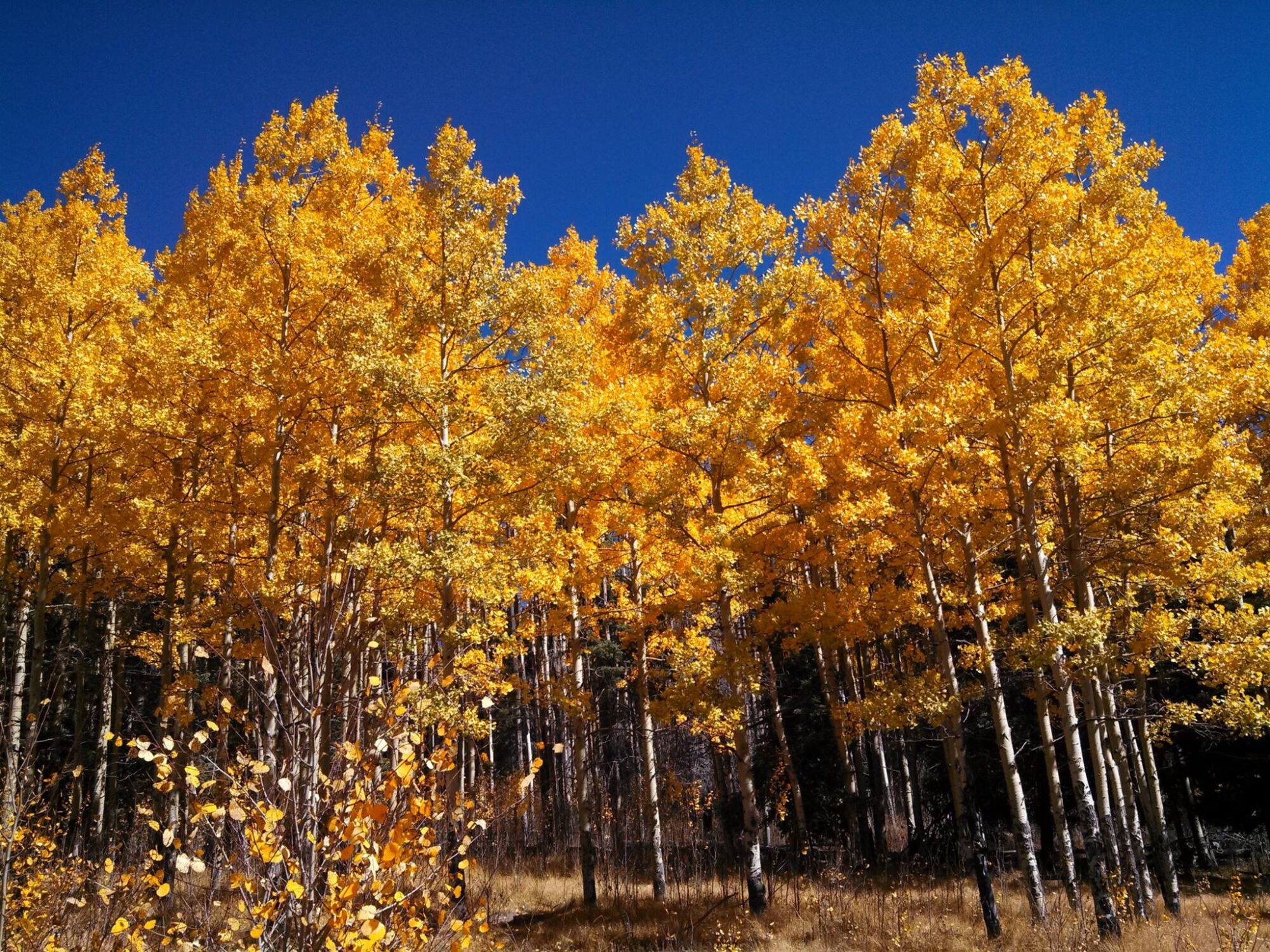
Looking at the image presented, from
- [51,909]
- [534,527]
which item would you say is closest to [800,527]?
[534,527]

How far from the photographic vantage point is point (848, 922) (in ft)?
27.7

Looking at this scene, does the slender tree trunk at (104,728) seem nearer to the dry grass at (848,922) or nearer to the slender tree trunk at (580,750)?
the slender tree trunk at (580,750)

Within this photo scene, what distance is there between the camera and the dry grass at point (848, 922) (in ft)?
23.3

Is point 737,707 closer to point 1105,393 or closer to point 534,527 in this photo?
point 534,527

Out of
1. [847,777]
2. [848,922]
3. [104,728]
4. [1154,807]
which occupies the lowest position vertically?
[848,922]

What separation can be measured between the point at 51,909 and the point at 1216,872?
18.9 meters

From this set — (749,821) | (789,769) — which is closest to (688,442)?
(749,821)

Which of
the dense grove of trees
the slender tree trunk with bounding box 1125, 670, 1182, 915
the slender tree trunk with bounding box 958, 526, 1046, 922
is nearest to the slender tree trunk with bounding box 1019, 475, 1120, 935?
the dense grove of trees

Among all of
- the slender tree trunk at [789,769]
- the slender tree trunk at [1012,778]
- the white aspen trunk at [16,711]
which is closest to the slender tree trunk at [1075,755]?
the slender tree trunk at [1012,778]

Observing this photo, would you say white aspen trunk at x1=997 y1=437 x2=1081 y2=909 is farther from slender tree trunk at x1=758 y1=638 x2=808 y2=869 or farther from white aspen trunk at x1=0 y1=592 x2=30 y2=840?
white aspen trunk at x1=0 y1=592 x2=30 y2=840

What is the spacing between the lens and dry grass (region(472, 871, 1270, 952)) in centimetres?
710

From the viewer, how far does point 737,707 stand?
9078mm

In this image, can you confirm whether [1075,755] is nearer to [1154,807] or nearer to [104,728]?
[1154,807]

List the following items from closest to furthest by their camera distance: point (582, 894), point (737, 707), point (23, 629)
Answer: point (737, 707)
point (23, 629)
point (582, 894)
